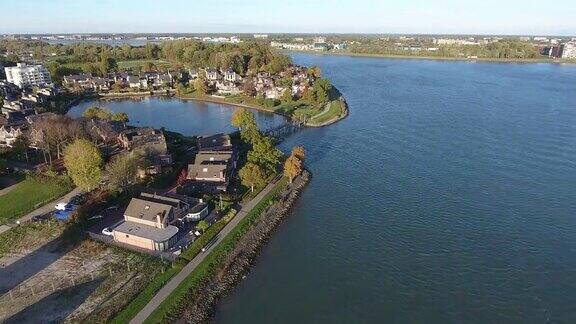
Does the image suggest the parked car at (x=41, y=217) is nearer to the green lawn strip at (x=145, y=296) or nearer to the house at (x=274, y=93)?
the green lawn strip at (x=145, y=296)

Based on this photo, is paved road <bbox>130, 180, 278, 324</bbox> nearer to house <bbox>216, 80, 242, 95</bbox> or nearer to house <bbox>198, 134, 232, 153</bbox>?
house <bbox>198, 134, 232, 153</bbox>

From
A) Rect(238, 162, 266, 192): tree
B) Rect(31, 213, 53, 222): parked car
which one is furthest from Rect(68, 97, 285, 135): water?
Rect(31, 213, 53, 222): parked car

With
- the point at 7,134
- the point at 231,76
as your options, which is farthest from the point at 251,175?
the point at 231,76

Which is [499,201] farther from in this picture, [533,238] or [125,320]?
[125,320]

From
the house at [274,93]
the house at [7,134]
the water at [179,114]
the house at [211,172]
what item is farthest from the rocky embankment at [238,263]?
the house at [274,93]

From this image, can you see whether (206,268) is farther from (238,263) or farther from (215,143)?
(215,143)

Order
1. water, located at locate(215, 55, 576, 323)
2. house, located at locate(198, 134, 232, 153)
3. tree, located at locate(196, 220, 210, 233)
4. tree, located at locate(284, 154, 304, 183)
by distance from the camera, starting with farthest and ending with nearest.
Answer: house, located at locate(198, 134, 232, 153)
tree, located at locate(284, 154, 304, 183)
tree, located at locate(196, 220, 210, 233)
water, located at locate(215, 55, 576, 323)
